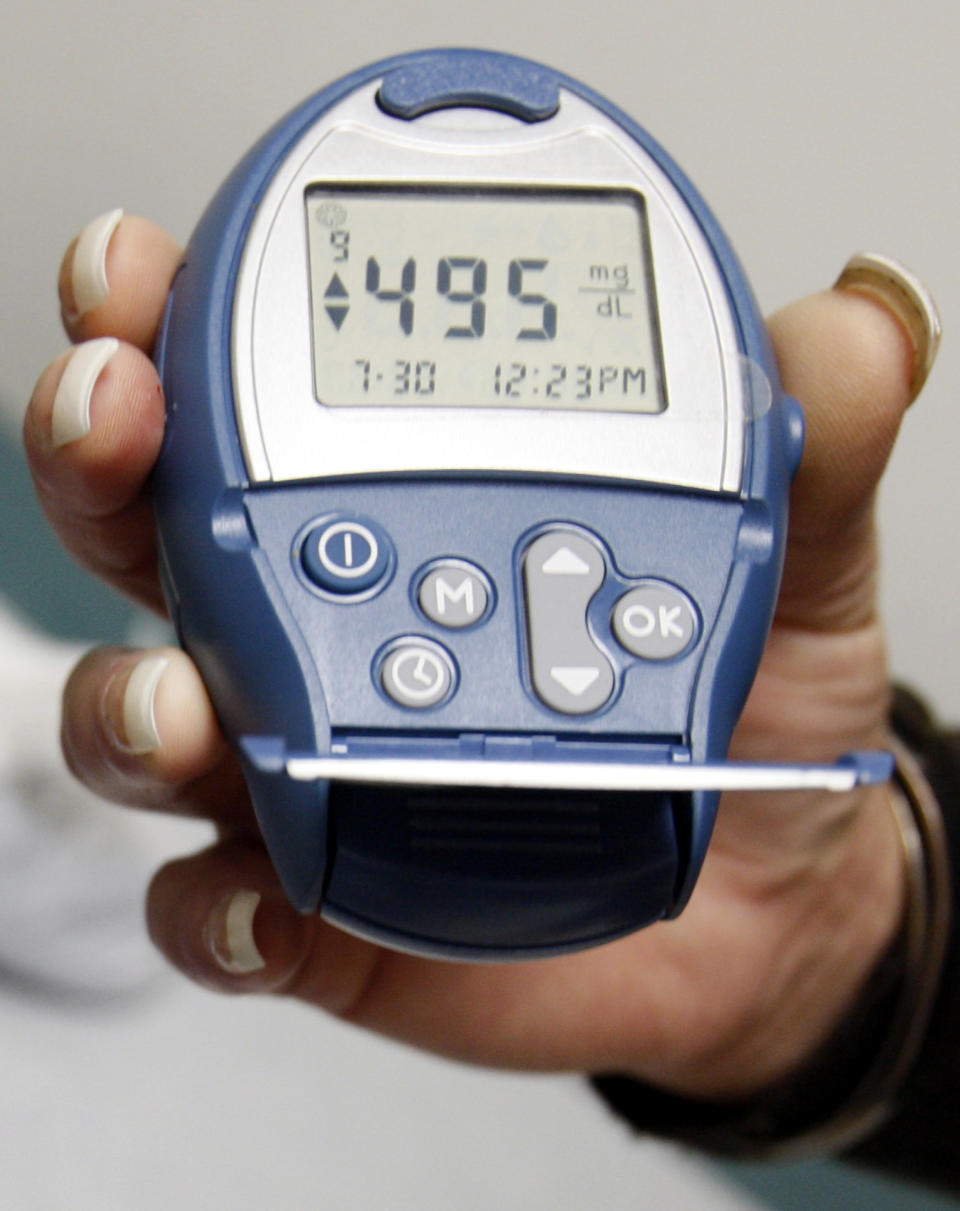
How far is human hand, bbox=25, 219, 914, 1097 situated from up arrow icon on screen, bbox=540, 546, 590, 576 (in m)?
0.16

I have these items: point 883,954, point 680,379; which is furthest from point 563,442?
point 883,954

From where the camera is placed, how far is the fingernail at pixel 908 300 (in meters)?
0.63

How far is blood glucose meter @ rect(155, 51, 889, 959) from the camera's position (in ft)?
1.61

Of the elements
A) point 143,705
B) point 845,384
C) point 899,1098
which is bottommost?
point 899,1098

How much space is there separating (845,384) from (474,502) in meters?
0.22

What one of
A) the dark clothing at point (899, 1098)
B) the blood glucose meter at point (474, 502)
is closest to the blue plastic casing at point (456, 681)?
the blood glucose meter at point (474, 502)

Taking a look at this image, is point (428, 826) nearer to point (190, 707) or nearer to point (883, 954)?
point (190, 707)

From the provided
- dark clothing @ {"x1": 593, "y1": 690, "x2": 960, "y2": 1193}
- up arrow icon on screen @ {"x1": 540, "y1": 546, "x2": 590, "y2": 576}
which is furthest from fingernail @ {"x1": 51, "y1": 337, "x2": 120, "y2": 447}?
dark clothing @ {"x1": 593, "y1": 690, "x2": 960, "y2": 1193}

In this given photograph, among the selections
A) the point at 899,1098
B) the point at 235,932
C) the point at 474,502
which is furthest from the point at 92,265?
the point at 899,1098

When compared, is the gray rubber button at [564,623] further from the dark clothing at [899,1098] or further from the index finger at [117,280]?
the dark clothing at [899,1098]

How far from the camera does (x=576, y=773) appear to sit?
426mm

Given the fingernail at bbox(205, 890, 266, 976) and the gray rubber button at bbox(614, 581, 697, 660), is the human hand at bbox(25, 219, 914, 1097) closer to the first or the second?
the fingernail at bbox(205, 890, 266, 976)

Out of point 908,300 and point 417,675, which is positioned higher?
point 908,300

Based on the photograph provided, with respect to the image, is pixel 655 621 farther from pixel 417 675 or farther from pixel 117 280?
pixel 117 280
